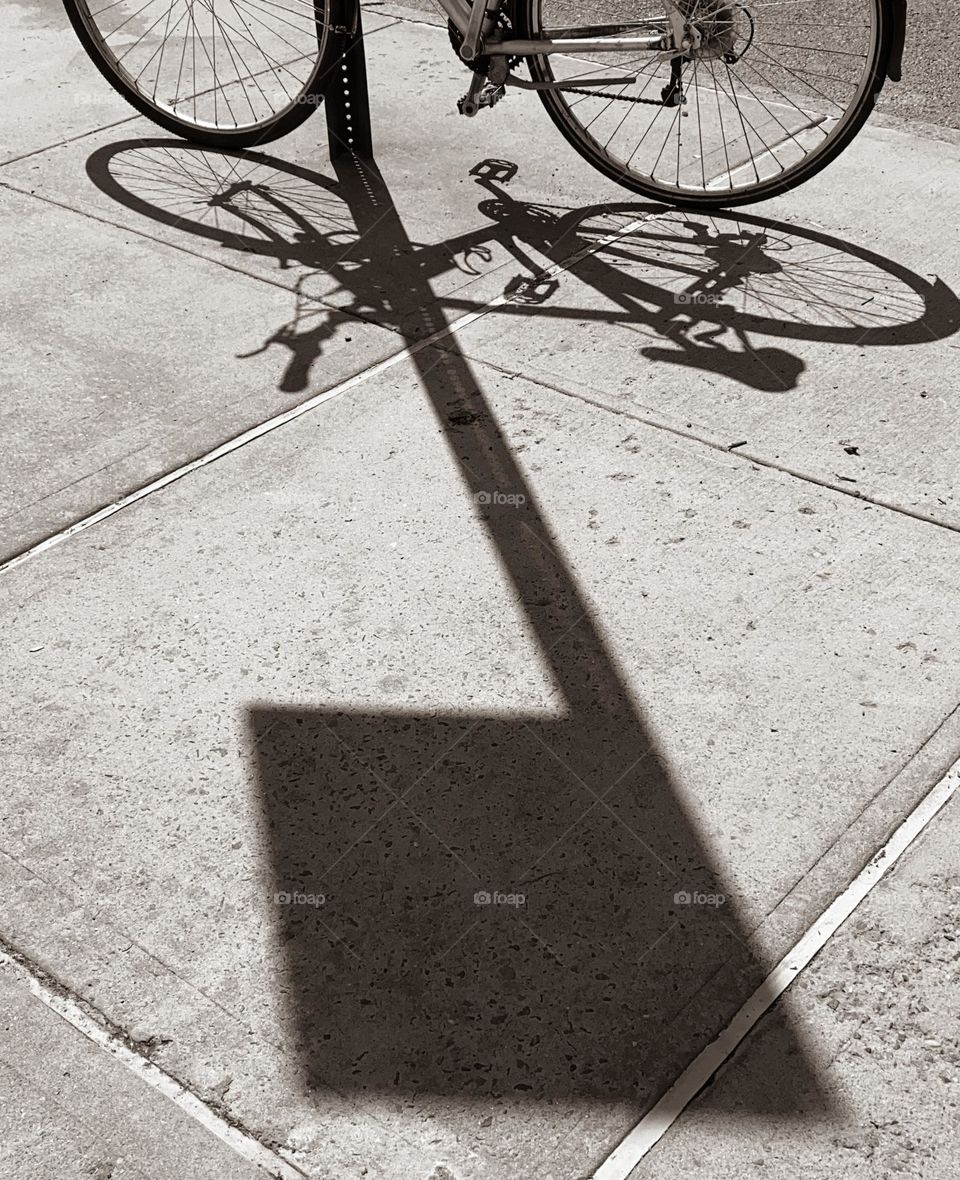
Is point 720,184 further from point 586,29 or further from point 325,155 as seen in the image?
point 325,155

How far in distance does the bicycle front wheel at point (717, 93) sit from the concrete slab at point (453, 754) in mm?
1491

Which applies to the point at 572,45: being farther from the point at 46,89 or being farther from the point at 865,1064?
the point at 865,1064

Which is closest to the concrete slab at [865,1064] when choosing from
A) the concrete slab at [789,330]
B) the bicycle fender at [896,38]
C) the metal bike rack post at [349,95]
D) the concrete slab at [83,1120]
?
the concrete slab at [83,1120]

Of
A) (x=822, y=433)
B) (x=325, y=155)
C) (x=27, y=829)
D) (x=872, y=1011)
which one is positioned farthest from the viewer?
(x=325, y=155)

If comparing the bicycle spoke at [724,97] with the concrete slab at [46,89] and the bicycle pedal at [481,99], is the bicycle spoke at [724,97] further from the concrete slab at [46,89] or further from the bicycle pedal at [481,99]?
the concrete slab at [46,89]

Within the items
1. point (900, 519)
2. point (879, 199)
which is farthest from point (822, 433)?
point (879, 199)

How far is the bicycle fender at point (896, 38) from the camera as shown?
4098 mm

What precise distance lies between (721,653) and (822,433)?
0.97m

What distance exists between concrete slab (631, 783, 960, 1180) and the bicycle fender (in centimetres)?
279

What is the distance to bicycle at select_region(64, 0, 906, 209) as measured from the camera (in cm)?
439

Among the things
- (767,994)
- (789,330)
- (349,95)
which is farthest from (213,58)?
(767,994)

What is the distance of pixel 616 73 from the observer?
5668 mm

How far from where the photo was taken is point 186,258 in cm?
454

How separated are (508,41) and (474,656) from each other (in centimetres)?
259
